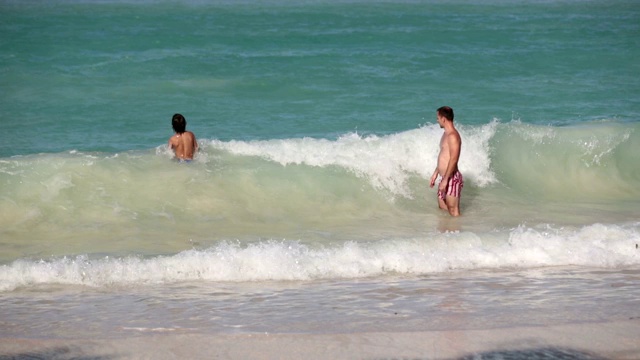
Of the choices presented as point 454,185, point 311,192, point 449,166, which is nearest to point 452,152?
point 449,166

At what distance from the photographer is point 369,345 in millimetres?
5871

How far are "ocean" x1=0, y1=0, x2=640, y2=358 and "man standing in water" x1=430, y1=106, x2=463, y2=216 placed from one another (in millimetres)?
230

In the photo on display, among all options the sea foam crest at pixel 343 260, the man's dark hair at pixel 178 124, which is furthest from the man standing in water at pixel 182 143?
the sea foam crest at pixel 343 260

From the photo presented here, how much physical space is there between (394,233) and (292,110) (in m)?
7.96

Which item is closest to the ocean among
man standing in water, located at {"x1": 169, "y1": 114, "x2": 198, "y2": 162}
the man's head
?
man standing in water, located at {"x1": 169, "y1": 114, "x2": 198, "y2": 162}

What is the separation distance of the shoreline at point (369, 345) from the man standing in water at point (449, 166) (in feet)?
13.7

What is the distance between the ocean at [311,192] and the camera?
6.99m

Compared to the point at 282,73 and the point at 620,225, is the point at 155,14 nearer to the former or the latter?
the point at 282,73

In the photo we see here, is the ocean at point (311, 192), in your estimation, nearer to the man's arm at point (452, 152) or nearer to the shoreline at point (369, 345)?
the shoreline at point (369, 345)

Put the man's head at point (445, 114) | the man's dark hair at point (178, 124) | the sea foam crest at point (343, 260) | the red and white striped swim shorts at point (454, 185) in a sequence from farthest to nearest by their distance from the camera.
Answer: the man's dark hair at point (178, 124)
the red and white striped swim shorts at point (454, 185)
the man's head at point (445, 114)
the sea foam crest at point (343, 260)

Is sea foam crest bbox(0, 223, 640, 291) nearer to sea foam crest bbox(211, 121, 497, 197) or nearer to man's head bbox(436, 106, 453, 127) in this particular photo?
man's head bbox(436, 106, 453, 127)

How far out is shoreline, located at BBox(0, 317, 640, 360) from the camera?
5695mm

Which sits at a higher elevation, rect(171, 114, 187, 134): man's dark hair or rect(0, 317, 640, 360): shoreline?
rect(171, 114, 187, 134): man's dark hair

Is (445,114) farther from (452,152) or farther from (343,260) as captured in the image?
(343,260)
